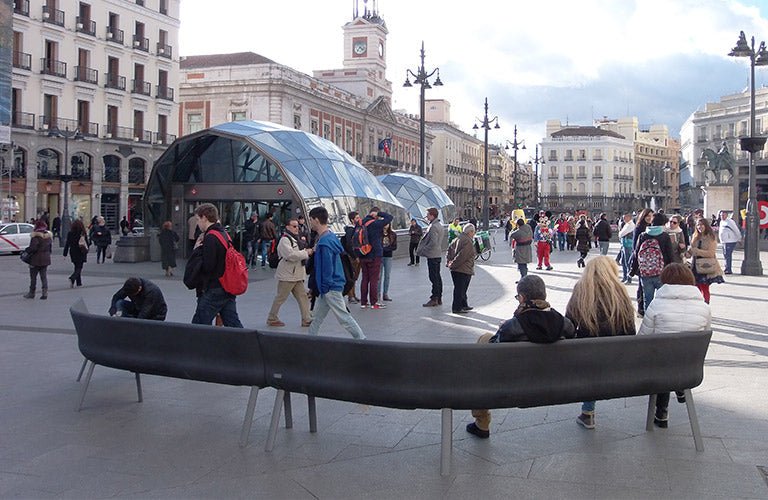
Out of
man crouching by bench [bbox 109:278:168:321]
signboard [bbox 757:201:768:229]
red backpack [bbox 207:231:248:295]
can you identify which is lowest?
man crouching by bench [bbox 109:278:168:321]

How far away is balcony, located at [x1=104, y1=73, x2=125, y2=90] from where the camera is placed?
50.9 meters

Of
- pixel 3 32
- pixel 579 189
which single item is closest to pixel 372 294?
pixel 3 32

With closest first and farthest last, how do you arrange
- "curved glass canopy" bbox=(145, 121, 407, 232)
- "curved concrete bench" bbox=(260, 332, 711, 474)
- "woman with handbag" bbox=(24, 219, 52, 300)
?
1. "curved concrete bench" bbox=(260, 332, 711, 474)
2. "woman with handbag" bbox=(24, 219, 52, 300)
3. "curved glass canopy" bbox=(145, 121, 407, 232)

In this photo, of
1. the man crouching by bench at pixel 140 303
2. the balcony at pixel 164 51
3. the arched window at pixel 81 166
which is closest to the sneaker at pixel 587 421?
the man crouching by bench at pixel 140 303

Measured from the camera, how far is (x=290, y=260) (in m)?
10.9

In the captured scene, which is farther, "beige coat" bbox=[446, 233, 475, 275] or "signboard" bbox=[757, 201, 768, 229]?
"signboard" bbox=[757, 201, 768, 229]

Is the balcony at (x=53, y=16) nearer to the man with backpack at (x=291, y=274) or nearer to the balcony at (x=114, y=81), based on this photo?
the balcony at (x=114, y=81)

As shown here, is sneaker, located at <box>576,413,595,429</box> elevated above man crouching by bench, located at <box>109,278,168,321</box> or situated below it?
below

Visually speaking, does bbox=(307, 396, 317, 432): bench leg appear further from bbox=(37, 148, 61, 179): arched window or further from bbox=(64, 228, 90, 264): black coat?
bbox=(37, 148, 61, 179): arched window

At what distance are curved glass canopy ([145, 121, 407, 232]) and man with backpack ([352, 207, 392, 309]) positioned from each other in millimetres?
9692

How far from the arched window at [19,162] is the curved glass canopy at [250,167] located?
23.3 metres

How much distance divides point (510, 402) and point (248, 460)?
1.78 metres

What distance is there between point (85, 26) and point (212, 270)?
47.1 meters

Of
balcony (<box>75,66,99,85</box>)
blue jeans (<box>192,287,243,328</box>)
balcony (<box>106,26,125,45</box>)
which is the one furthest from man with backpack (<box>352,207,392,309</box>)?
balcony (<box>106,26,125,45</box>)
